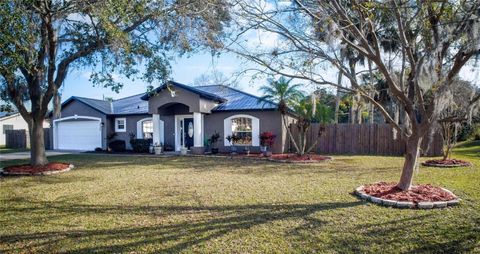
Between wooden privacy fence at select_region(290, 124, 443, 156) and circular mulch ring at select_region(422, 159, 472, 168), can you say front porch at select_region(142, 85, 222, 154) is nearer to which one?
wooden privacy fence at select_region(290, 124, 443, 156)

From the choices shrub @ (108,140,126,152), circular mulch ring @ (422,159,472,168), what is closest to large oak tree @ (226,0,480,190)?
circular mulch ring @ (422,159,472,168)

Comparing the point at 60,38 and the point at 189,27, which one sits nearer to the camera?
the point at 189,27

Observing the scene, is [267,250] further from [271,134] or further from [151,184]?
[271,134]

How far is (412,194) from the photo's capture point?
22.4 ft

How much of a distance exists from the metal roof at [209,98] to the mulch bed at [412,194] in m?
9.47

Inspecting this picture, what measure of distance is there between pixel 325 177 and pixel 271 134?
24.3 feet

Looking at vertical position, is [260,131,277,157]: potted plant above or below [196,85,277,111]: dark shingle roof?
below

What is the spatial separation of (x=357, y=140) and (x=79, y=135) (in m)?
18.9

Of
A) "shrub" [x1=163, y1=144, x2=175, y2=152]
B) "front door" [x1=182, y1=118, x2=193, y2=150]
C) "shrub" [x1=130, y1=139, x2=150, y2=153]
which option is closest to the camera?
"shrub" [x1=130, y1=139, x2=150, y2=153]

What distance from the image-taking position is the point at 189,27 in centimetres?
959

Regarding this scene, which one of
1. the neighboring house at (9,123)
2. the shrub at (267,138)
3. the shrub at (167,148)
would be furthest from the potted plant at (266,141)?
the neighboring house at (9,123)

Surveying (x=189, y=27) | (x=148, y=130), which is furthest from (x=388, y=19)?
(x=148, y=130)

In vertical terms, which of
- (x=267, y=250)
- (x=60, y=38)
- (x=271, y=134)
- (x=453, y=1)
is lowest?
(x=267, y=250)

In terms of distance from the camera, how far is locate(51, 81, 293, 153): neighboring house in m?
18.5
